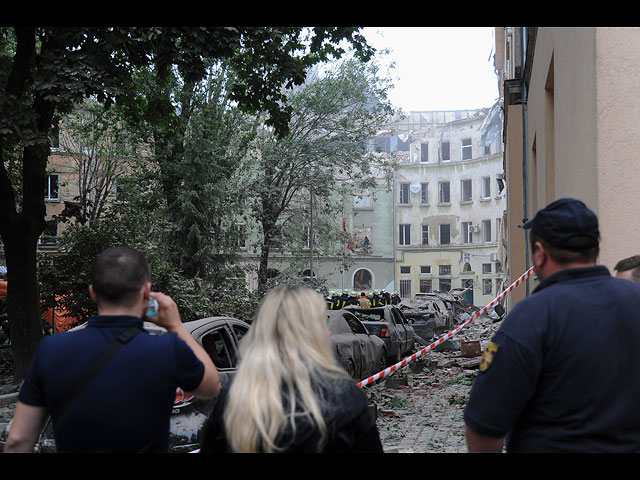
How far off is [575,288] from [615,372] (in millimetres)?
332

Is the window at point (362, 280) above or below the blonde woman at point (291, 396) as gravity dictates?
below

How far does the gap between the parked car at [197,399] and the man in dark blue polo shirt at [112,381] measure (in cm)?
265

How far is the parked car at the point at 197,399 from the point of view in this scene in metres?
6.22

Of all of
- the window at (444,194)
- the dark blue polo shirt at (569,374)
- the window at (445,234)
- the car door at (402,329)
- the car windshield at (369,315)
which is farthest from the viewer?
the window at (444,194)

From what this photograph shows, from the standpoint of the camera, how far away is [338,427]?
237 centimetres

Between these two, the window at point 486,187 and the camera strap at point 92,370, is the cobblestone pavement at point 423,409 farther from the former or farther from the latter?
the window at point 486,187

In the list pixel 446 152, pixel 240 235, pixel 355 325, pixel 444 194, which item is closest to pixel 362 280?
pixel 444 194

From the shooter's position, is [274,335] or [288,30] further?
[288,30]

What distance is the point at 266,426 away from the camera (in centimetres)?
234

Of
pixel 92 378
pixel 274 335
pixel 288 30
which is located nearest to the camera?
pixel 274 335

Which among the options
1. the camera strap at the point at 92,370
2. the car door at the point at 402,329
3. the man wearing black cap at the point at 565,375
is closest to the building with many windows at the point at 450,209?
the car door at the point at 402,329

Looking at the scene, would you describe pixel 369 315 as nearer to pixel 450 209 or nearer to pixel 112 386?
pixel 112 386

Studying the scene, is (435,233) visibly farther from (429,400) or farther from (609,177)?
(609,177)
